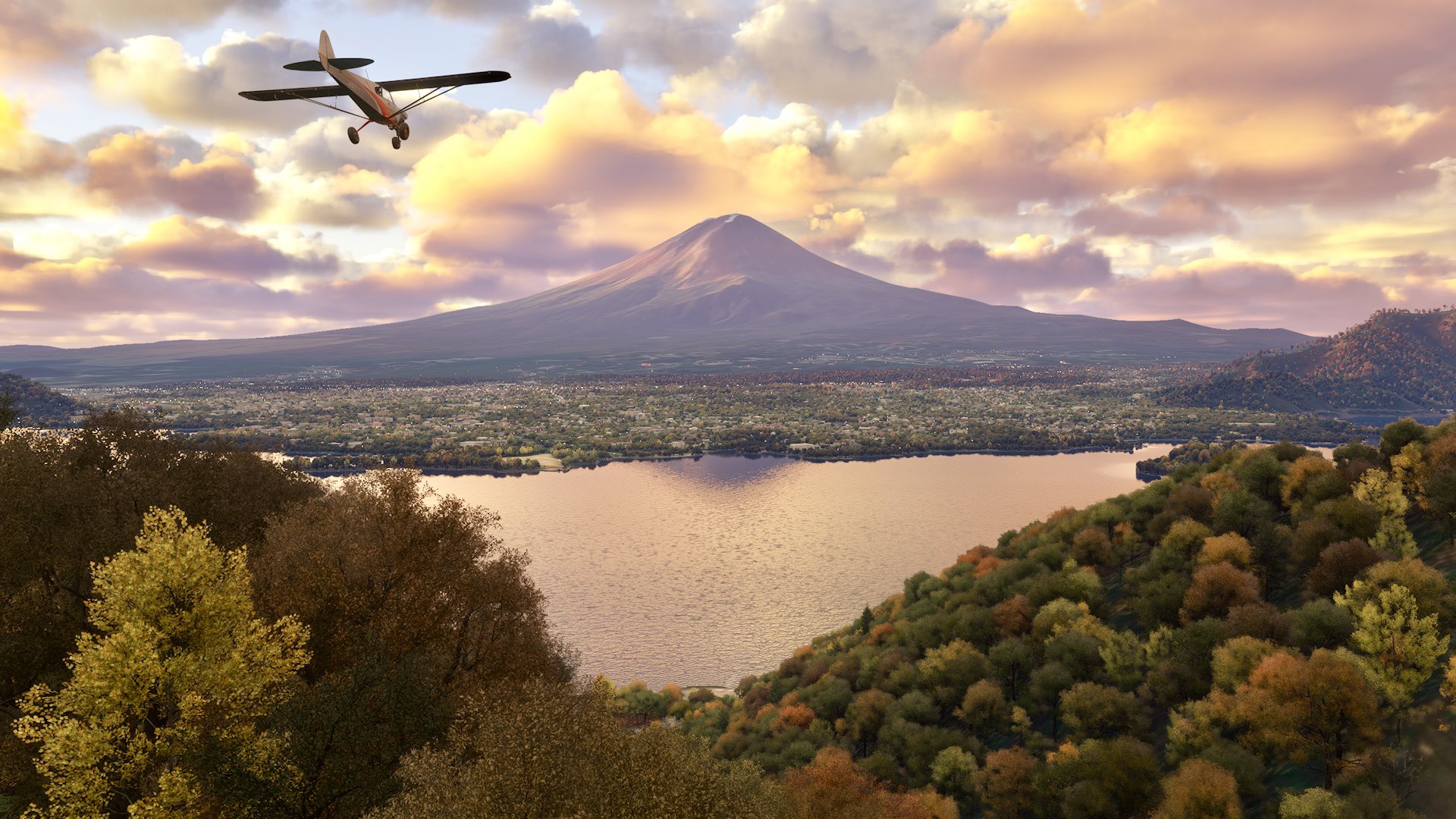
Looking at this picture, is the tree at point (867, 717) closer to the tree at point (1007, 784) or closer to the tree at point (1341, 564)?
the tree at point (1007, 784)

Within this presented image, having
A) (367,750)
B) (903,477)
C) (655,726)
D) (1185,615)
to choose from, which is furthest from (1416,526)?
(903,477)

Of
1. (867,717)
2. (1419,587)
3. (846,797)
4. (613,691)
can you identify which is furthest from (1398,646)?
(613,691)

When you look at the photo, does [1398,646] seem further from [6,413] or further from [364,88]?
[6,413]

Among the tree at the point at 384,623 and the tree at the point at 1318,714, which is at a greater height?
the tree at the point at 384,623

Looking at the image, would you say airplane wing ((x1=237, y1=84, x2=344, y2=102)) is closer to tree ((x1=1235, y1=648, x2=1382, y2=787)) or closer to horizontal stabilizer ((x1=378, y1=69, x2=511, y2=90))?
horizontal stabilizer ((x1=378, y1=69, x2=511, y2=90))

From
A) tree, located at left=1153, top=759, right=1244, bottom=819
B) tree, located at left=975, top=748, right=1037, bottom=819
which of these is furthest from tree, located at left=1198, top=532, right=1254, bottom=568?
tree, located at left=1153, top=759, right=1244, bottom=819

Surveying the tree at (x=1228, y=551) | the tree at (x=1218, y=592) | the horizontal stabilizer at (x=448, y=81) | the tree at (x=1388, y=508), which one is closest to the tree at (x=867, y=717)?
the tree at (x=1218, y=592)

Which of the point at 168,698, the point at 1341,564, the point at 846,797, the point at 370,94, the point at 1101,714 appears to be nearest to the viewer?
the point at 168,698
